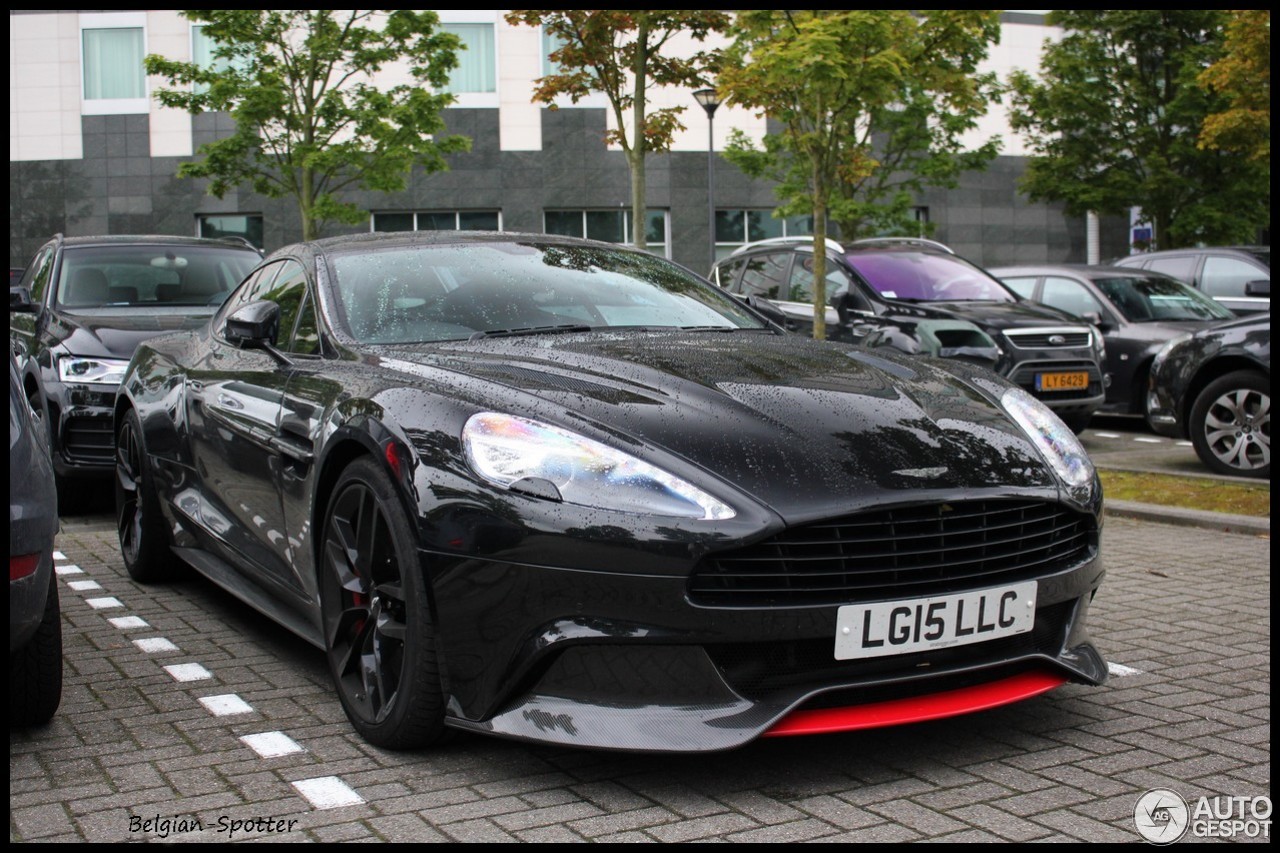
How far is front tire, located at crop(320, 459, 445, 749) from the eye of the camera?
3547mm

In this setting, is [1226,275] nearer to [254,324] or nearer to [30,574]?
[254,324]

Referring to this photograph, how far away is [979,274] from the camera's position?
508 inches

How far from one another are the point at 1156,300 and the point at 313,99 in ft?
41.5

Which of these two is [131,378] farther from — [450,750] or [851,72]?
[851,72]

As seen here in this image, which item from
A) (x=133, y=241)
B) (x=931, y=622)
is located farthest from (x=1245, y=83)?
(x=931, y=622)

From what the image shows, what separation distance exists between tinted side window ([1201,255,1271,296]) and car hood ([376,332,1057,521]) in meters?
11.4

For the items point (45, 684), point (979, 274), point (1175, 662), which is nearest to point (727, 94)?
point (979, 274)

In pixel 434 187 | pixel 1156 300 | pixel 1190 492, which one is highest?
pixel 434 187

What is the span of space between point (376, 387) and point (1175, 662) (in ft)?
9.07

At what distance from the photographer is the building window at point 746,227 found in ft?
117

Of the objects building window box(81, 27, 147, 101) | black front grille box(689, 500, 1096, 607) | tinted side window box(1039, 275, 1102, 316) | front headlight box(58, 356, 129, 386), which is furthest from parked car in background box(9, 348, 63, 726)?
building window box(81, 27, 147, 101)

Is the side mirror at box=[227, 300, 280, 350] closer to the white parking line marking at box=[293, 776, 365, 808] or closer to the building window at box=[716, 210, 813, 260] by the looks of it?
the white parking line marking at box=[293, 776, 365, 808]

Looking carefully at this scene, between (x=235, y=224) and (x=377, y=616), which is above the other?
(x=235, y=224)

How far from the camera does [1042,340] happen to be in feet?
36.8
